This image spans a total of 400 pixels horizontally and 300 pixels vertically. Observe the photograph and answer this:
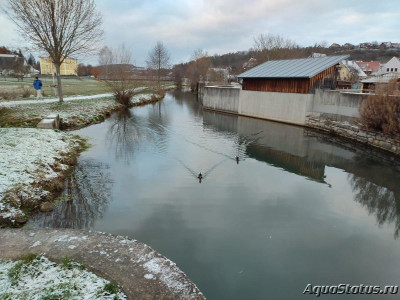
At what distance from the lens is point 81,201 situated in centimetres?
754

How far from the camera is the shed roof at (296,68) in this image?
19112 millimetres

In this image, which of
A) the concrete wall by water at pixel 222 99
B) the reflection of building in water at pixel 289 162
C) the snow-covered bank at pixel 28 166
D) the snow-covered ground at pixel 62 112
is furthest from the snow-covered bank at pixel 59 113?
the reflection of building in water at pixel 289 162

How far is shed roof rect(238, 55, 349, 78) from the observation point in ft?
62.7

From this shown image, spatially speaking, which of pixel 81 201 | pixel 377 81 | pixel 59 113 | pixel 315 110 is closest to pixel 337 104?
pixel 315 110

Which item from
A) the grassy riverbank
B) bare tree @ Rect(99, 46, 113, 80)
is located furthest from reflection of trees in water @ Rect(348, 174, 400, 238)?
bare tree @ Rect(99, 46, 113, 80)

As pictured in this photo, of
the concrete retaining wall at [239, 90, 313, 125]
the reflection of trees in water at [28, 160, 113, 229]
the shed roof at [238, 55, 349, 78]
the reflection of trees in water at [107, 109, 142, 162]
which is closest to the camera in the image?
the reflection of trees in water at [28, 160, 113, 229]

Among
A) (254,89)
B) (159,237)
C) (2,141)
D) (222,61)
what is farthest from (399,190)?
(222,61)

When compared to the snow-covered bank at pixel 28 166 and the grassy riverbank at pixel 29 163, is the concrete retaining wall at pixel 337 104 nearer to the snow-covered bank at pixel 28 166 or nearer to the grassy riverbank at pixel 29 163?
the grassy riverbank at pixel 29 163

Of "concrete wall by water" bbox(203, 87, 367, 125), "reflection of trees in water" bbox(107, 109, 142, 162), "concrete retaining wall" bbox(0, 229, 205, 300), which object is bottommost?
"concrete retaining wall" bbox(0, 229, 205, 300)

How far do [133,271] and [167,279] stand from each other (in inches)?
21.1

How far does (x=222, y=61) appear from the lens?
349ft

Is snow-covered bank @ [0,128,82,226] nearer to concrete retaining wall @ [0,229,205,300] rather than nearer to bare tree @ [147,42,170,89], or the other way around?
concrete retaining wall @ [0,229,205,300]

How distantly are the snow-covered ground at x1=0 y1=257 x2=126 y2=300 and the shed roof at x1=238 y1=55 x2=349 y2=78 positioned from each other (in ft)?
59.4

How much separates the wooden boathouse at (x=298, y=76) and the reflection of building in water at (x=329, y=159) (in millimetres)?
3108
